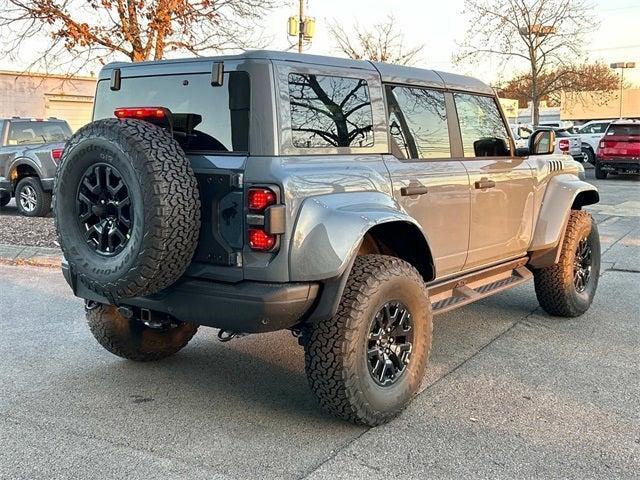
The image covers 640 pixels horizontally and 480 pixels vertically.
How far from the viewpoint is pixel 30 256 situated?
8492mm

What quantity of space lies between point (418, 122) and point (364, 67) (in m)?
0.58

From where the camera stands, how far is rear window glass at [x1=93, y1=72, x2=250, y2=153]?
11.5ft

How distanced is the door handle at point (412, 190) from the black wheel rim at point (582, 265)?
7.67 feet

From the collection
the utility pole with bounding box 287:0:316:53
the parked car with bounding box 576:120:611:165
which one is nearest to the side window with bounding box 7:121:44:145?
the utility pole with bounding box 287:0:316:53

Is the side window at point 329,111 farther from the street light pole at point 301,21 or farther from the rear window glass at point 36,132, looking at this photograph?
the street light pole at point 301,21

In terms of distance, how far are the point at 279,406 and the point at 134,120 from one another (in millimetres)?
1800

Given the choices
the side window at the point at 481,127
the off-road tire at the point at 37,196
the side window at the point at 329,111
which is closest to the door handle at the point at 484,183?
the side window at the point at 481,127

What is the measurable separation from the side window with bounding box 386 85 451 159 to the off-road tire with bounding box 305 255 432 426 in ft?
2.85

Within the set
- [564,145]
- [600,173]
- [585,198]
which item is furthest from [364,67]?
[564,145]

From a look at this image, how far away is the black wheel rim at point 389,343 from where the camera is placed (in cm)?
380

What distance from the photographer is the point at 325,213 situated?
346 cm

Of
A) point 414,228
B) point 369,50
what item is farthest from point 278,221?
point 369,50

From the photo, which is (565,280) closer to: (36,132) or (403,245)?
(403,245)

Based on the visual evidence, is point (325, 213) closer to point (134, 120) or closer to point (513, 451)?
point (134, 120)
